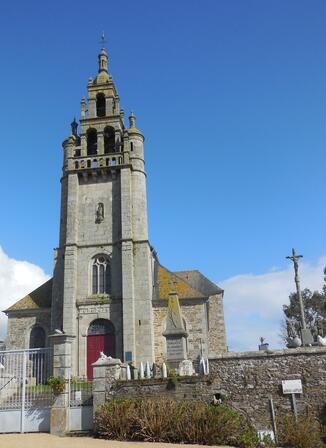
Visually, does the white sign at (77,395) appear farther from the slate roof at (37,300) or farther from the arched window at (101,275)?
the slate roof at (37,300)

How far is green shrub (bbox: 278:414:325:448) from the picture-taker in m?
11.0

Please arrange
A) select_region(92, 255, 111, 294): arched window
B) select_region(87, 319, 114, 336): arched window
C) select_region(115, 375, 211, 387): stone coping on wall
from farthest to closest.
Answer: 1. select_region(92, 255, 111, 294): arched window
2. select_region(87, 319, 114, 336): arched window
3. select_region(115, 375, 211, 387): stone coping on wall

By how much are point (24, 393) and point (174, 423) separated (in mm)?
4463

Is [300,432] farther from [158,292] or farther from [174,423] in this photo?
[158,292]

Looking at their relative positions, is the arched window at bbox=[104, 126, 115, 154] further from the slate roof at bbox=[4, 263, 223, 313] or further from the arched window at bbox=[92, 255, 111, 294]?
the slate roof at bbox=[4, 263, 223, 313]

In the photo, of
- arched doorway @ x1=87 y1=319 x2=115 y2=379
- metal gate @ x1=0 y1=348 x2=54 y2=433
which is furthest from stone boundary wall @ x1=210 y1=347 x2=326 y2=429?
arched doorway @ x1=87 y1=319 x2=115 y2=379

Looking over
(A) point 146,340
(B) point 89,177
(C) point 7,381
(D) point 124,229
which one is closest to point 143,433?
(C) point 7,381

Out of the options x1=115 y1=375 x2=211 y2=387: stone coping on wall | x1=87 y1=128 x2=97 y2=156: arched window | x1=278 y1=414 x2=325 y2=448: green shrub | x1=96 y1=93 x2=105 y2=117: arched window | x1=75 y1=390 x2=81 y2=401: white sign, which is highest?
x1=96 y1=93 x2=105 y2=117: arched window

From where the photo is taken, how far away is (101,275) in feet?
83.5

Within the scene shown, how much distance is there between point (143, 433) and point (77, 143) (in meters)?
21.0

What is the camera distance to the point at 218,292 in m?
32.9

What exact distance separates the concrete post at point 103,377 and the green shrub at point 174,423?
560 mm

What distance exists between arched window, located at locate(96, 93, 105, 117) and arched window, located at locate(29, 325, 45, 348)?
47.0 ft

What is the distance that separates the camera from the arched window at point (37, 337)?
25.2m
